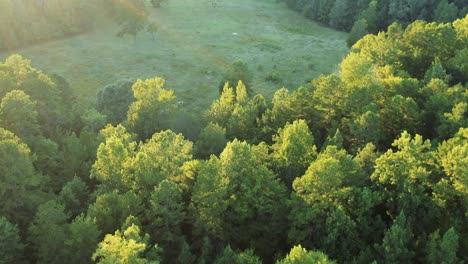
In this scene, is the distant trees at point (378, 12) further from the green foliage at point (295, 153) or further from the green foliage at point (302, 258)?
the green foliage at point (302, 258)

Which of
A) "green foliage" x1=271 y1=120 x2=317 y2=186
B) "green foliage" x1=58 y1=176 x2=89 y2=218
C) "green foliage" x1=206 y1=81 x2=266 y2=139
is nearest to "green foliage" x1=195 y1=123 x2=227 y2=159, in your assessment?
"green foliage" x1=206 y1=81 x2=266 y2=139

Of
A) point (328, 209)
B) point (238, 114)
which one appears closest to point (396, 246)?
point (328, 209)

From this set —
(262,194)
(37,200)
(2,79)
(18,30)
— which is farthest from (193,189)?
(18,30)

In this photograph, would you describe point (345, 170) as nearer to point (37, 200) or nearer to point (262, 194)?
point (262, 194)

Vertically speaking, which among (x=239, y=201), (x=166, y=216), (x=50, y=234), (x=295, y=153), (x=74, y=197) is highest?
(x=295, y=153)

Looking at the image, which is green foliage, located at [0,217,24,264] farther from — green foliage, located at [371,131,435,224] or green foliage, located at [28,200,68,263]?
green foliage, located at [371,131,435,224]

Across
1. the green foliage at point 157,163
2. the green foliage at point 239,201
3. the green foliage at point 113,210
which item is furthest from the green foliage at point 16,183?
the green foliage at point 239,201

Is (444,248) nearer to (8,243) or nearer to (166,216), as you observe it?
(166,216)
